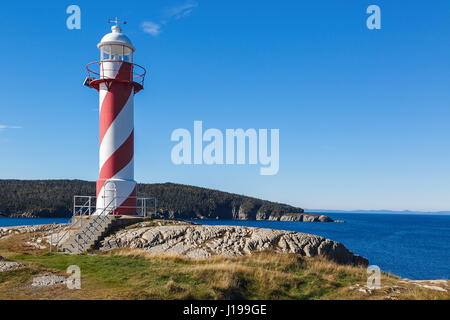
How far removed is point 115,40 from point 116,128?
4.82 metres

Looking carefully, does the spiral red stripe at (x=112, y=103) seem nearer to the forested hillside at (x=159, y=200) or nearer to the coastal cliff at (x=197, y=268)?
the coastal cliff at (x=197, y=268)

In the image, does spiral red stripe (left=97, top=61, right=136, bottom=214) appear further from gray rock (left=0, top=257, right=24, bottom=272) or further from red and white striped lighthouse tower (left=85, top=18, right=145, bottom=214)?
gray rock (left=0, top=257, right=24, bottom=272)

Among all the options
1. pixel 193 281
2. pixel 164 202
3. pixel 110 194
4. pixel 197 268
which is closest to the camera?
pixel 193 281

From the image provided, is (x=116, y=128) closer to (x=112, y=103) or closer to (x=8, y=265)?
(x=112, y=103)

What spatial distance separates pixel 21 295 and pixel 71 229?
975 cm

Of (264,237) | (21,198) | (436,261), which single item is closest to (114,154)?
(264,237)

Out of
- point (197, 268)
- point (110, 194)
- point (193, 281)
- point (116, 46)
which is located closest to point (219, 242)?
point (197, 268)

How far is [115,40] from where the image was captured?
21.0 metres

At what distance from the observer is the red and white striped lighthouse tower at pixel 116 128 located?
20406mm

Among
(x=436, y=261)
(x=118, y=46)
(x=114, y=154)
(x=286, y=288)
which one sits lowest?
(x=436, y=261)

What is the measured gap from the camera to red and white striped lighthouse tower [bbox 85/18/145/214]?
66.9ft

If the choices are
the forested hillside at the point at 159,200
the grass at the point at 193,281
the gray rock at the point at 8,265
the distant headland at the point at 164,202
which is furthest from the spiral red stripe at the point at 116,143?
the distant headland at the point at 164,202

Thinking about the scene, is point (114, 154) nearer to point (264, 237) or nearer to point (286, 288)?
point (264, 237)
